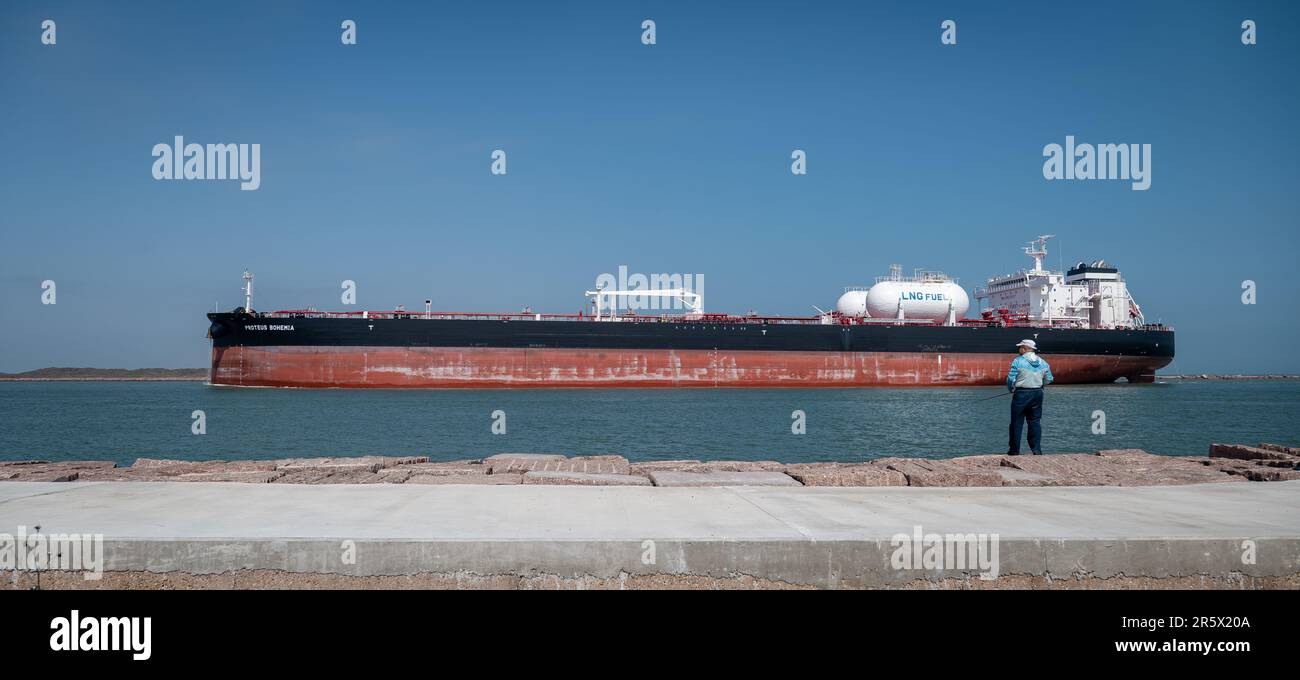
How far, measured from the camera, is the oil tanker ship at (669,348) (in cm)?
3803

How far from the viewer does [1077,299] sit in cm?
4844

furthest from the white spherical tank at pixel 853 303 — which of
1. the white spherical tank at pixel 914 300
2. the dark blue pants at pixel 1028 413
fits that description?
the dark blue pants at pixel 1028 413

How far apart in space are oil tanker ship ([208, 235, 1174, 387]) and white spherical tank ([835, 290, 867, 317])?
2.27 metres

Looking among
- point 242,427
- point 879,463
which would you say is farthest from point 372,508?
point 242,427

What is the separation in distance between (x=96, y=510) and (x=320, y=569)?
5.78 feet

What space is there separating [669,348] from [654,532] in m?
36.2

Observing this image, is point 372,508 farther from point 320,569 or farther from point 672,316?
point 672,316

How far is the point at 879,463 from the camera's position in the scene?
697 cm

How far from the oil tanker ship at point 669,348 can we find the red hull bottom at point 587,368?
2.1 inches

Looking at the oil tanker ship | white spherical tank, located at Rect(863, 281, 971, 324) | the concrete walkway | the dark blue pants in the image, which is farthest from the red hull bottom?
the concrete walkway

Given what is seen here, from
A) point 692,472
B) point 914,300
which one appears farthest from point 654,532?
point 914,300

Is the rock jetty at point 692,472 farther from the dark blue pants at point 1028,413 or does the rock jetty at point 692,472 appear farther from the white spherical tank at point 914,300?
the white spherical tank at point 914,300

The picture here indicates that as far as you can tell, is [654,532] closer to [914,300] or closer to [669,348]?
[669,348]

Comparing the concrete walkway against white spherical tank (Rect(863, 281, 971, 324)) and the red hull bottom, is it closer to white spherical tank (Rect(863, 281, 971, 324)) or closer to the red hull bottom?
the red hull bottom
